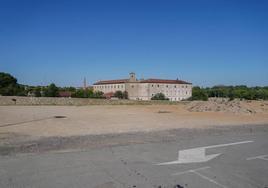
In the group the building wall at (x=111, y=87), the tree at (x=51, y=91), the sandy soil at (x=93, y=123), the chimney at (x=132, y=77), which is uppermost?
the chimney at (x=132, y=77)

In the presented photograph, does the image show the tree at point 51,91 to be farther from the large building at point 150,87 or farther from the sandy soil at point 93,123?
the large building at point 150,87

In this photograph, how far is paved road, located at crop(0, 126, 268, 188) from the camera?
19.2 feet

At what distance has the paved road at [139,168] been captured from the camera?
5848 millimetres

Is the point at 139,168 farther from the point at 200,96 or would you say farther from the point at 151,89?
the point at 151,89

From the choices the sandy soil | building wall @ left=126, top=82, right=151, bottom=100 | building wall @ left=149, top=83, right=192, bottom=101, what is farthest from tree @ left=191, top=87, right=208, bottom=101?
the sandy soil

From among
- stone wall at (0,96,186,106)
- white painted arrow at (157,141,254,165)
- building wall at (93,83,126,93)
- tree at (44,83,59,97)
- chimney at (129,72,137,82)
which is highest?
chimney at (129,72,137,82)

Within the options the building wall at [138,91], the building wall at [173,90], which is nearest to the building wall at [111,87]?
the building wall at [138,91]

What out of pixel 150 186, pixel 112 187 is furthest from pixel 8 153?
pixel 150 186

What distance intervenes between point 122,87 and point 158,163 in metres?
136

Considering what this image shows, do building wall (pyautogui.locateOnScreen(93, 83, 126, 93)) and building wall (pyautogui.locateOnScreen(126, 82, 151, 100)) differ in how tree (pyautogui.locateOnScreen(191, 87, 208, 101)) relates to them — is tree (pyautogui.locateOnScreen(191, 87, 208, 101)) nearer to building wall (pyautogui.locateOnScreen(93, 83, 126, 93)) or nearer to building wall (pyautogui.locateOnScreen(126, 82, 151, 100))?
building wall (pyautogui.locateOnScreen(126, 82, 151, 100))

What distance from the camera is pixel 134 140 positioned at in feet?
37.6

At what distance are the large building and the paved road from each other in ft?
→ 401

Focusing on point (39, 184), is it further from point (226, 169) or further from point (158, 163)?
point (226, 169)

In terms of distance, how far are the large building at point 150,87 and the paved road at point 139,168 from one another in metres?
122
